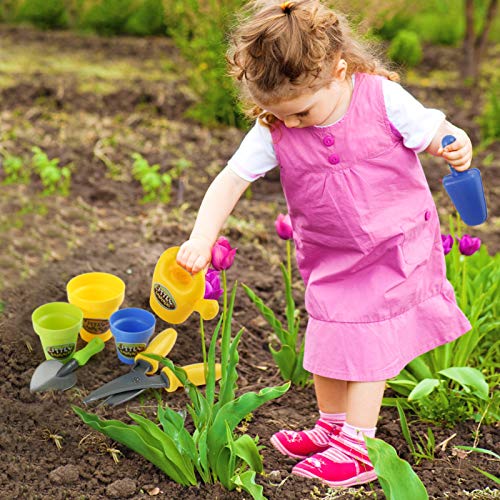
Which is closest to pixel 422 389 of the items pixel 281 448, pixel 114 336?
pixel 281 448

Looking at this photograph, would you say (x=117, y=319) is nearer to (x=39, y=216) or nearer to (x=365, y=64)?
(x=365, y=64)

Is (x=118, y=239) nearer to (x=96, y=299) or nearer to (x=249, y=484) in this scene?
(x=96, y=299)

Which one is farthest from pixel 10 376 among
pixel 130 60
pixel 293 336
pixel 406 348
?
pixel 130 60

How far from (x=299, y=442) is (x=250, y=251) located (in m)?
1.29

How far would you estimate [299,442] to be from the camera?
2236mm

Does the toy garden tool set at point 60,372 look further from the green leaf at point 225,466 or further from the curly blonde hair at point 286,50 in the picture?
the curly blonde hair at point 286,50

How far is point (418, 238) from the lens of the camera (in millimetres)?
2150

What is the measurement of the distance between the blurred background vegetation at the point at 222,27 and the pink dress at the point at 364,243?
1.22ft

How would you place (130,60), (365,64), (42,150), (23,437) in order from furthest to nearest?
1. (130,60)
2. (42,150)
3. (23,437)
4. (365,64)

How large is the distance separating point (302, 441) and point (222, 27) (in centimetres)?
289

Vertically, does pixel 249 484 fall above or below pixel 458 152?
below

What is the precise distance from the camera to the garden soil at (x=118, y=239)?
2.10 metres

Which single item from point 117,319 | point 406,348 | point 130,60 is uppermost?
point 406,348

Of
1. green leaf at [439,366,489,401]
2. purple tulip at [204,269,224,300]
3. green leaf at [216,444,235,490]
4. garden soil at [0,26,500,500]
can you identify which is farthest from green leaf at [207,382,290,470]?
green leaf at [439,366,489,401]
